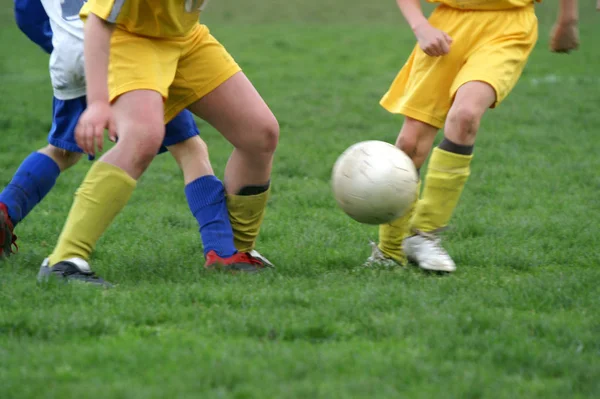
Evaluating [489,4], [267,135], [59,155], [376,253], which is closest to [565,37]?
[489,4]

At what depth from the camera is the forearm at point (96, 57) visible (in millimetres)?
3713

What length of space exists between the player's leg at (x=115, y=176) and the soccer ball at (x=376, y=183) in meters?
0.85

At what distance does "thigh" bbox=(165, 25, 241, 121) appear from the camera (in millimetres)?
4215

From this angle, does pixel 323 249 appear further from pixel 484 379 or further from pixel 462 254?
pixel 484 379

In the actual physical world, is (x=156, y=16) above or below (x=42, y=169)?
above

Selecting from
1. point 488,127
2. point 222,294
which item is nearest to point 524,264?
point 222,294

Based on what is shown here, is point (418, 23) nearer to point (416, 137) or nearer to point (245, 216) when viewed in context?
point (416, 137)

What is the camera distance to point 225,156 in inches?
300

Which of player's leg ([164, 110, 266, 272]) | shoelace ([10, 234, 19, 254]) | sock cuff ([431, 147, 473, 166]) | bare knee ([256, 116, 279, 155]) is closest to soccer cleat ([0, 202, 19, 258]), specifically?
shoelace ([10, 234, 19, 254])

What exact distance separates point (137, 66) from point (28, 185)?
116 cm

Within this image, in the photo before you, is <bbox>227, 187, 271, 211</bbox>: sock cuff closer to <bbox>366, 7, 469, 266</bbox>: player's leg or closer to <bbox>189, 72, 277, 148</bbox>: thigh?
<bbox>189, 72, 277, 148</bbox>: thigh

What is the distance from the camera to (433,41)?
4.29 meters

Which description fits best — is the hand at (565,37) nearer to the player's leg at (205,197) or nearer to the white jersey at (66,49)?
the player's leg at (205,197)

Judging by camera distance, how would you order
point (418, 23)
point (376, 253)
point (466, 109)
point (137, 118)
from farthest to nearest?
point (376, 253) < point (418, 23) < point (466, 109) < point (137, 118)
